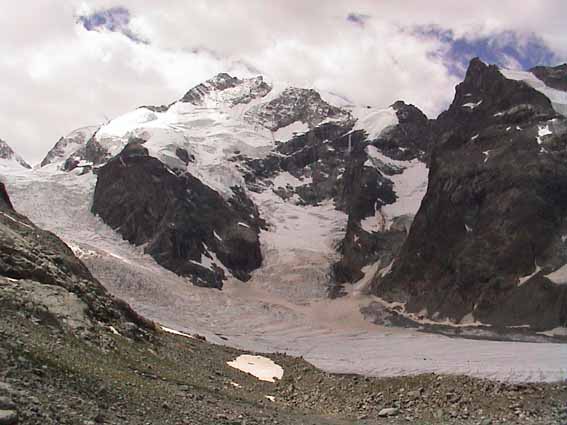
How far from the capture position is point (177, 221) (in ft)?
582

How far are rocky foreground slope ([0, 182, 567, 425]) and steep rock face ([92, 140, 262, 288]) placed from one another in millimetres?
125932

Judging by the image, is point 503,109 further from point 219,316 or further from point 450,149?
point 219,316

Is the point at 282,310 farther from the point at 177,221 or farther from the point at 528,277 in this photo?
the point at 528,277

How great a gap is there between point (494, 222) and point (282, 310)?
1931 inches

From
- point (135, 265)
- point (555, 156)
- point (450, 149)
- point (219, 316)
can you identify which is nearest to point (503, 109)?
point (450, 149)

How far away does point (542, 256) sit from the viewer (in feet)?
380

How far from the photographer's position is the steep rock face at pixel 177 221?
169 metres

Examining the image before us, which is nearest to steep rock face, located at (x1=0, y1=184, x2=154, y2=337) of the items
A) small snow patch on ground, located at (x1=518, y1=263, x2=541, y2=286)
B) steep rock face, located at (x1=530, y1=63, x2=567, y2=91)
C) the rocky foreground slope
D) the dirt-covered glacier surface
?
the rocky foreground slope

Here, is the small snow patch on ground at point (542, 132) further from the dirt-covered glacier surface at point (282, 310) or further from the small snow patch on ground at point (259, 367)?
the small snow patch on ground at point (259, 367)

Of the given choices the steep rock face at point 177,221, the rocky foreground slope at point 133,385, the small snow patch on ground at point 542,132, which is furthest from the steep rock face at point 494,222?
the rocky foreground slope at point 133,385

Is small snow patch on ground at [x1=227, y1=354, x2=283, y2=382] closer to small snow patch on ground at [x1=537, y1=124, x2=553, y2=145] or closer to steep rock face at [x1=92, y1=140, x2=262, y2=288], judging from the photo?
small snow patch on ground at [x1=537, y1=124, x2=553, y2=145]

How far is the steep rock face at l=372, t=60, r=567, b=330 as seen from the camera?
373 ft

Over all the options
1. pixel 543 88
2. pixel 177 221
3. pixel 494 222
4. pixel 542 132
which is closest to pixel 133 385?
pixel 494 222

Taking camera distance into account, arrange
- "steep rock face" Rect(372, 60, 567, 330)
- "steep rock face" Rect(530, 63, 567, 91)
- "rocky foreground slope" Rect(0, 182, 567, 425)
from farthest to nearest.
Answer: "steep rock face" Rect(530, 63, 567, 91) < "steep rock face" Rect(372, 60, 567, 330) < "rocky foreground slope" Rect(0, 182, 567, 425)
